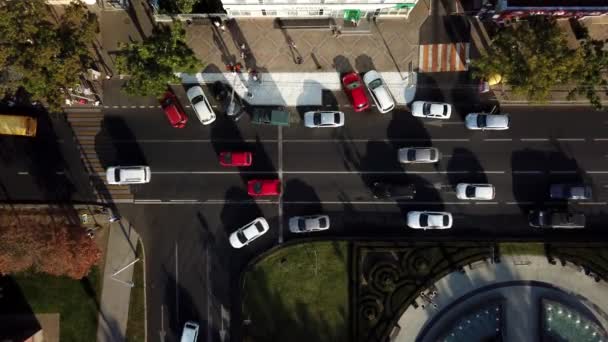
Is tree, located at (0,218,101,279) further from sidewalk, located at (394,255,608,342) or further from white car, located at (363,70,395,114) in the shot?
sidewalk, located at (394,255,608,342)

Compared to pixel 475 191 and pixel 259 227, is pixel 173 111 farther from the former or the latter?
pixel 475 191

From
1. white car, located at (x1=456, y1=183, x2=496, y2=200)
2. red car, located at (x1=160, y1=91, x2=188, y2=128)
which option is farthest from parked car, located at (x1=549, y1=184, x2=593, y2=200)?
red car, located at (x1=160, y1=91, x2=188, y2=128)

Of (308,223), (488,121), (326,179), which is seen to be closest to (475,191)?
(488,121)

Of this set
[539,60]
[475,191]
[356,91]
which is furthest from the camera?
[356,91]

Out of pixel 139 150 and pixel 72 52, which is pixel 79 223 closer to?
pixel 139 150

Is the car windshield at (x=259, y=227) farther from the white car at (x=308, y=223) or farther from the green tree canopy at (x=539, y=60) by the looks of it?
the green tree canopy at (x=539, y=60)

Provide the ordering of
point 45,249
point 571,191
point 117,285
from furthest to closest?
point 117,285 → point 571,191 → point 45,249
